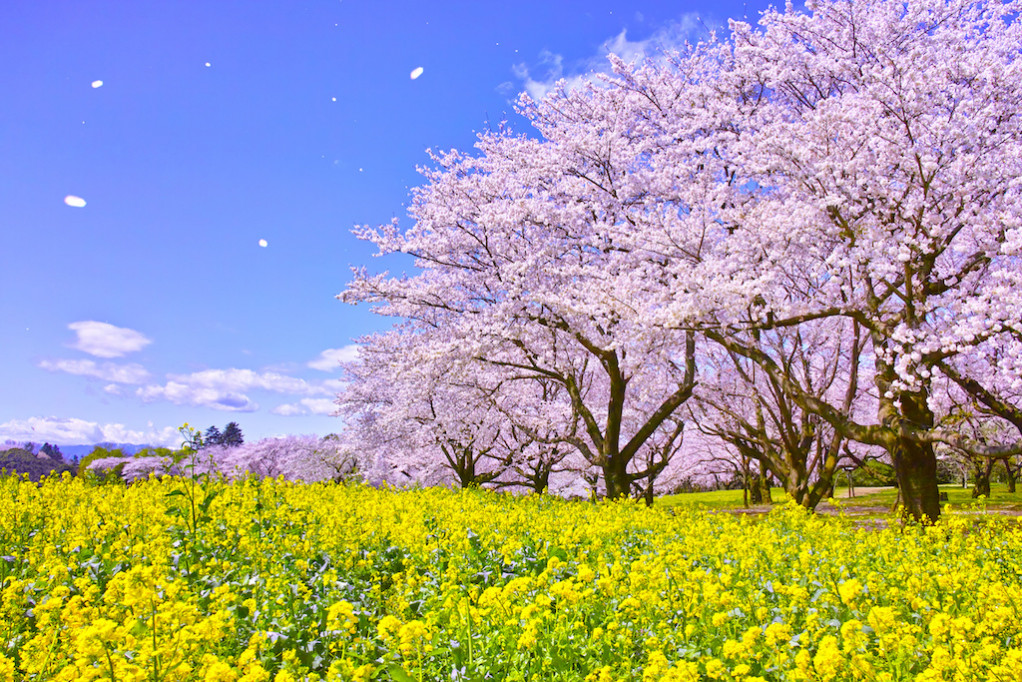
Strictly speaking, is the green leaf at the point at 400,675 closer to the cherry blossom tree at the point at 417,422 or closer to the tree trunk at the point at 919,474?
the tree trunk at the point at 919,474

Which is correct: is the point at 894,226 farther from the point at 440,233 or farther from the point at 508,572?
the point at 440,233

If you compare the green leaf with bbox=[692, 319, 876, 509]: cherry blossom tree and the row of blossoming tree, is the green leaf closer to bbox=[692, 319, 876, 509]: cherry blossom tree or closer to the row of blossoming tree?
the row of blossoming tree

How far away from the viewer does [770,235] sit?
1176 centimetres

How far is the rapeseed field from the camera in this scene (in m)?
3.32

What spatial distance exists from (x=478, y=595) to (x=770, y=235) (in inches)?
368

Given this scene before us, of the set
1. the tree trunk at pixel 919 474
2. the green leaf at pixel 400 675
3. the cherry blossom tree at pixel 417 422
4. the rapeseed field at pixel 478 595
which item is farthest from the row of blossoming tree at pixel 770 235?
the green leaf at pixel 400 675

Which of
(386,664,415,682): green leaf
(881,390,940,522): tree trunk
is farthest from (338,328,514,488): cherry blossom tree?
(386,664,415,682): green leaf

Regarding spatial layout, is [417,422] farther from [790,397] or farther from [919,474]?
[919,474]

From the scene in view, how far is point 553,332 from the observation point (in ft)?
54.3

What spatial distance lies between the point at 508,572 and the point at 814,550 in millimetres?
3475

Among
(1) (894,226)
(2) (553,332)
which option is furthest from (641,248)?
(1) (894,226)

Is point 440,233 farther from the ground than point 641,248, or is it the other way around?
point 440,233

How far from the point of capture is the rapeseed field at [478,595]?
332cm

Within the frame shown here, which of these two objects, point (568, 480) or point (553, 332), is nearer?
point (553, 332)
